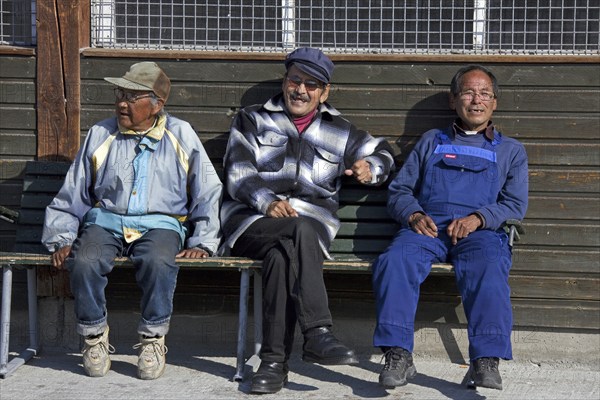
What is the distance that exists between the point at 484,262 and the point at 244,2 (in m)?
2.08

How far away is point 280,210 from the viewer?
17.6 feet

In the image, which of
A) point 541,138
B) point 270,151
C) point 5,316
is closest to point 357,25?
point 270,151

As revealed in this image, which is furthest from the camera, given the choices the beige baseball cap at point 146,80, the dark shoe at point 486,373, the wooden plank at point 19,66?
the wooden plank at point 19,66

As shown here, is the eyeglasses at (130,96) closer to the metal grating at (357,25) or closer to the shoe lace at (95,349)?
the metal grating at (357,25)

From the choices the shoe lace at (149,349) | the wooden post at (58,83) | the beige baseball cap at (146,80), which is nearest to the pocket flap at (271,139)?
the beige baseball cap at (146,80)

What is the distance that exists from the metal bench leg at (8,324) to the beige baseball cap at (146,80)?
1.10 metres

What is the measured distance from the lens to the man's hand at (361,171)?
5.52m

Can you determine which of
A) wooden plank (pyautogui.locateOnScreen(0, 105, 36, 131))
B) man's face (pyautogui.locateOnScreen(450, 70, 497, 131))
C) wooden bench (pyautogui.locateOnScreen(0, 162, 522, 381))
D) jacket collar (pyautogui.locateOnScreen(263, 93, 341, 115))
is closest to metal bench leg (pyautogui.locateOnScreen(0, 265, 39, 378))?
wooden bench (pyautogui.locateOnScreen(0, 162, 522, 381))

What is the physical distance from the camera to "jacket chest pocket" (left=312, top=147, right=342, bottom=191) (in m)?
5.66

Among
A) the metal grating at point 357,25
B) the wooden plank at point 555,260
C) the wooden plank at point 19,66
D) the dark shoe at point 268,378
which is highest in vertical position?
the metal grating at point 357,25

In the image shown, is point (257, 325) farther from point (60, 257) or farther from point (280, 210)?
point (60, 257)

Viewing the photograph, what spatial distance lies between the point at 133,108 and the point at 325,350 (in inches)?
63.8

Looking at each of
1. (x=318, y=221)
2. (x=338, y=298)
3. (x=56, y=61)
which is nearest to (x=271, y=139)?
Result: (x=318, y=221)

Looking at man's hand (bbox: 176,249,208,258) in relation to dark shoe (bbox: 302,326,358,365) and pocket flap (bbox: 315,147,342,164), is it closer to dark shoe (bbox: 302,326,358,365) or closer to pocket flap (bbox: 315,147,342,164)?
dark shoe (bbox: 302,326,358,365)
